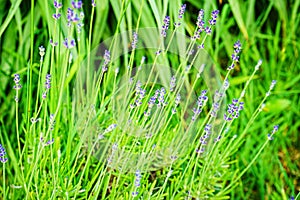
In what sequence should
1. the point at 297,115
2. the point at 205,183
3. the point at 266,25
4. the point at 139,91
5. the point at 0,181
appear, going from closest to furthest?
the point at 139,91
the point at 205,183
the point at 0,181
the point at 297,115
the point at 266,25

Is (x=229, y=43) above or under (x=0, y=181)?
above

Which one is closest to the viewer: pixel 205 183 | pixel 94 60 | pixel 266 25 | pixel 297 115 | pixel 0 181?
pixel 205 183

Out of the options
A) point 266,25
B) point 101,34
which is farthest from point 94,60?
point 266,25

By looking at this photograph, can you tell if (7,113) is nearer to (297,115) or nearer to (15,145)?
(15,145)

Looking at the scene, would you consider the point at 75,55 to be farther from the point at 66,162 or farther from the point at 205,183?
the point at 205,183

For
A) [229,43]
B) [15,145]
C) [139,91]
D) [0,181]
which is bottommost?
[0,181]

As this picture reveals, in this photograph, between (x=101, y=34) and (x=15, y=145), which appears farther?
(x=101, y=34)
